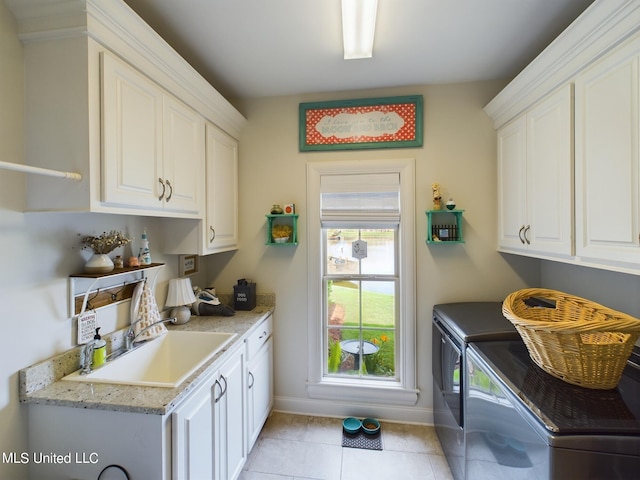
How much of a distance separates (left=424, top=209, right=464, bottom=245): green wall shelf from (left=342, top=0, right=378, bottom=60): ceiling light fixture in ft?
3.83

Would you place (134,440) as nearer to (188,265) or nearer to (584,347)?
(188,265)

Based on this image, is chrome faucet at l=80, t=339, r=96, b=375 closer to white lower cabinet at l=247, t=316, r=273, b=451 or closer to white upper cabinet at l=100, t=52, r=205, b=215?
white upper cabinet at l=100, t=52, r=205, b=215

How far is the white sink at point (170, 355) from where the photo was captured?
1.60m

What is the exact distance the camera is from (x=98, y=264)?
4.66 feet

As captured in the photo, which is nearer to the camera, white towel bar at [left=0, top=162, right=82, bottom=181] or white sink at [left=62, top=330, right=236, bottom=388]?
white towel bar at [left=0, top=162, right=82, bottom=181]

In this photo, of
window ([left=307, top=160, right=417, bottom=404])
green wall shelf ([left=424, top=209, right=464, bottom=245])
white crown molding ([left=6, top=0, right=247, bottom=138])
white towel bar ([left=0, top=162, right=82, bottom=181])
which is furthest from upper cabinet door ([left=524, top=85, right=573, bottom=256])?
white towel bar ([left=0, top=162, right=82, bottom=181])

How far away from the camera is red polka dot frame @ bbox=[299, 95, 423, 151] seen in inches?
91.0

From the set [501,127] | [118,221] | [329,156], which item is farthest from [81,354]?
[501,127]

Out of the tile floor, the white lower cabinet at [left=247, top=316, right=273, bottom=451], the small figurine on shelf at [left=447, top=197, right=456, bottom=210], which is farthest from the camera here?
the small figurine on shelf at [left=447, top=197, right=456, bottom=210]

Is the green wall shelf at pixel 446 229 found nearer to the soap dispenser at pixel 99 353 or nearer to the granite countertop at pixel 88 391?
the granite countertop at pixel 88 391

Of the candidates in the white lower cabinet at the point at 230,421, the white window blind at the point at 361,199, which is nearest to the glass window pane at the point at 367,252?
the white window blind at the point at 361,199

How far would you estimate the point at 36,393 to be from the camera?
46.9 inches

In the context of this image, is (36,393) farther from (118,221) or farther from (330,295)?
(330,295)

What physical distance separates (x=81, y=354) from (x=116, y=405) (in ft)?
1.46
